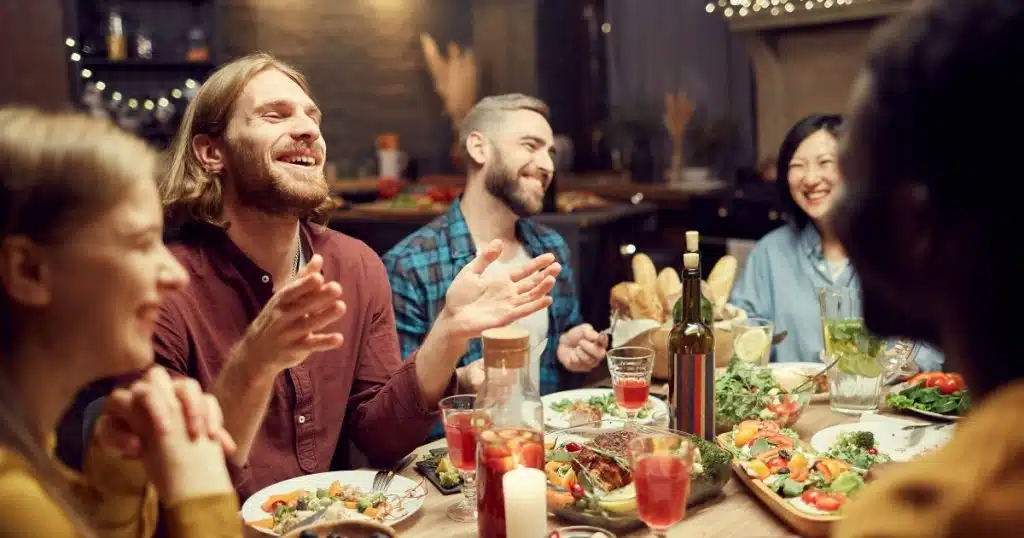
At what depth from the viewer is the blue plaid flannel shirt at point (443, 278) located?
277cm

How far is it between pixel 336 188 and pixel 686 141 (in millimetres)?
2529

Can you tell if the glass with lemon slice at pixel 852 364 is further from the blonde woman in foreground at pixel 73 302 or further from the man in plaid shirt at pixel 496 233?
the blonde woman in foreground at pixel 73 302

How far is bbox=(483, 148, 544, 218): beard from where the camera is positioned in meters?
2.96

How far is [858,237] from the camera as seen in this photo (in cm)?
87

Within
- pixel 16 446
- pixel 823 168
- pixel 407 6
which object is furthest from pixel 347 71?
pixel 16 446

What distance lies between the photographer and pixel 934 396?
200cm

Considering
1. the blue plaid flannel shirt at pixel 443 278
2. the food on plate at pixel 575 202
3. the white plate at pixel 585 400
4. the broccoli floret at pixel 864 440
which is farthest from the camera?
the food on plate at pixel 575 202

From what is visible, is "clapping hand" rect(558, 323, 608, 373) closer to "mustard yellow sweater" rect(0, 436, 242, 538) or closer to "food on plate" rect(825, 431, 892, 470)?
"food on plate" rect(825, 431, 892, 470)

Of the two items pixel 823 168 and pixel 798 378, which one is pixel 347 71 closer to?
pixel 823 168

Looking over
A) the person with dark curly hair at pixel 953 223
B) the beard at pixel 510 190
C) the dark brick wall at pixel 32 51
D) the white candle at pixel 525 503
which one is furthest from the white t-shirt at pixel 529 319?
the dark brick wall at pixel 32 51

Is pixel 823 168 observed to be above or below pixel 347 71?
below

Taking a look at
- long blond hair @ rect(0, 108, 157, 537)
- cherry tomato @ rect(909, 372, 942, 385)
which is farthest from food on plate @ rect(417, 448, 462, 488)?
cherry tomato @ rect(909, 372, 942, 385)

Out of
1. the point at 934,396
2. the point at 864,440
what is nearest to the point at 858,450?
the point at 864,440

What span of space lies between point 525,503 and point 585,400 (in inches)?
32.9
